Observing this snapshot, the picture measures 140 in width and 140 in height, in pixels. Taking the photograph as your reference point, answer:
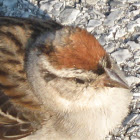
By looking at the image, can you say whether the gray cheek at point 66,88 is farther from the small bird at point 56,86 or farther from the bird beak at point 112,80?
the bird beak at point 112,80

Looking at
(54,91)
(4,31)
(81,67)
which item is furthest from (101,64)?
(4,31)

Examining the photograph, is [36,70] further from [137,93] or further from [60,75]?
[137,93]

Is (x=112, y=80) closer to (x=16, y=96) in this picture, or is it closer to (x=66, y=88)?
(x=66, y=88)

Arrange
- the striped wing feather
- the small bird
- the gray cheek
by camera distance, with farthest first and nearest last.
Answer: the striped wing feather → the gray cheek → the small bird

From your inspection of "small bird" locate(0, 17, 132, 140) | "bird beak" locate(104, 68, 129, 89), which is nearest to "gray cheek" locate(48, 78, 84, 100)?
"small bird" locate(0, 17, 132, 140)

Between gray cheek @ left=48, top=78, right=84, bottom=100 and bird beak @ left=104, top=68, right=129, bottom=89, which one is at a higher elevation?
bird beak @ left=104, top=68, right=129, bottom=89

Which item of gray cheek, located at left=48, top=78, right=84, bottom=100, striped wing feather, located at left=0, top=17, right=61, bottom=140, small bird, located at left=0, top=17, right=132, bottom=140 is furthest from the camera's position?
striped wing feather, located at left=0, top=17, right=61, bottom=140

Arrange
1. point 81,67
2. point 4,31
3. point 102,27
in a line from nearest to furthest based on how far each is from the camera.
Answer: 1. point 81,67
2. point 4,31
3. point 102,27

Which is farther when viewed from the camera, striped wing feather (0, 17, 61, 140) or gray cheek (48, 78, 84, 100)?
striped wing feather (0, 17, 61, 140)

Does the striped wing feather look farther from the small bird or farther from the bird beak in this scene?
the bird beak
